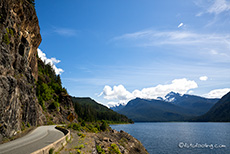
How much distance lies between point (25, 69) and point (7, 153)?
97.3ft

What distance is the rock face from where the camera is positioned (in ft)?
75.2

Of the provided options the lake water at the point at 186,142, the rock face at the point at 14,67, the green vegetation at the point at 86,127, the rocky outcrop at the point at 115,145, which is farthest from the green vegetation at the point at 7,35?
the lake water at the point at 186,142

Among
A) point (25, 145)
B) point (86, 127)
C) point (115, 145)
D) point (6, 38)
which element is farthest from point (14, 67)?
point (86, 127)

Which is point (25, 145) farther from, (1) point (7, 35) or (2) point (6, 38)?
(1) point (7, 35)

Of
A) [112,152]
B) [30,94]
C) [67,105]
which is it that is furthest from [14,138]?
[67,105]

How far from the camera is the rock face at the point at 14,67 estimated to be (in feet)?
75.2

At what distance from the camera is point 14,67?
31.4 m

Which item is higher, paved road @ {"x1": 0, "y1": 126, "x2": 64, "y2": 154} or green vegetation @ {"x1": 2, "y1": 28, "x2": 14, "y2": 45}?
green vegetation @ {"x1": 2, "y1": 28, "x2": 14, "y2": 45}

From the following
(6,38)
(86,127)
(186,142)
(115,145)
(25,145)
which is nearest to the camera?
(25,145)

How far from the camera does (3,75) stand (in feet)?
77.6

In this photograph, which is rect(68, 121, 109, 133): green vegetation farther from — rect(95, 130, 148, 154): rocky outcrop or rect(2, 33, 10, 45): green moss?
rect(2, 33, 10, 45): green moss

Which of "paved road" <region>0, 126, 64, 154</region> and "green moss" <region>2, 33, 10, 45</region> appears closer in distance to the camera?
"paved road" <region>0, 126, 64, 154</region>

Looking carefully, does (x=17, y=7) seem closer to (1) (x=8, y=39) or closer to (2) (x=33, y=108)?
(1) (x=8, y=39)

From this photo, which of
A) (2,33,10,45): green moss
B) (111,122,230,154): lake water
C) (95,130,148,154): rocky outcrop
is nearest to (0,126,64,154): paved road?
(95,130,148,154): rocky outcrop
